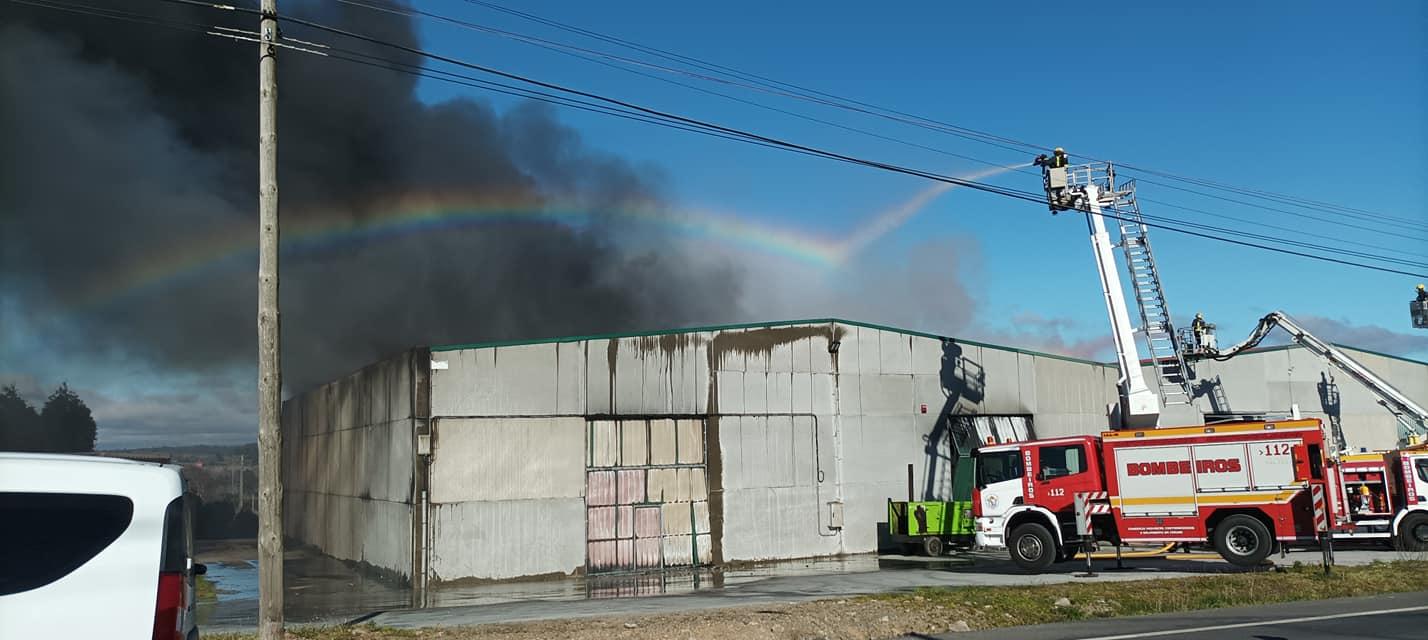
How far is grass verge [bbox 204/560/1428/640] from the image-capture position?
37.4ft

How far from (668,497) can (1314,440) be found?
43.4ft

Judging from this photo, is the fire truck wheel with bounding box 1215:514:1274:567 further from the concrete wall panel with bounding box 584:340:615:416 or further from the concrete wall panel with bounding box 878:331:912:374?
the concrete wall panel with bounding box 584:340:615:416

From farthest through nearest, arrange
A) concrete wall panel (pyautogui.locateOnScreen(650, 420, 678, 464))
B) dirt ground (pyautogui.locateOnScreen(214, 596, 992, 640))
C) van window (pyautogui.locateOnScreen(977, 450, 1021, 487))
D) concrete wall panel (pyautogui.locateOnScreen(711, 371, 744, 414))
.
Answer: concrete wall panel (pyautogui.locateOnScreen(711, 371, 744, 414))
concrete wall panel (pyautogui.locateOnScreen(650, 420, 678, 464))
van window (pyautogui.locateOnScreen(977, 450, 1021, 487))
dirt ground (pyautogui.locateOnScreen(214, 596, 992, 640))

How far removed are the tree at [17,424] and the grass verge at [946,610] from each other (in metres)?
50.0

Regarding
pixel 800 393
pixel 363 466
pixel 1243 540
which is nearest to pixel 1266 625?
pixel 1243 540

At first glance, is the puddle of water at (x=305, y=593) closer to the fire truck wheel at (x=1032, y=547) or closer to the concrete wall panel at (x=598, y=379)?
the concrete wall panel at (x=598, y=379)

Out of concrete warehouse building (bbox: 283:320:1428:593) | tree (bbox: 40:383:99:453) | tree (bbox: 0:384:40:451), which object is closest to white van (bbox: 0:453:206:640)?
concrete warehouse building (bbox: 283:320:1428:593)

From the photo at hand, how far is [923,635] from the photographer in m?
11.5

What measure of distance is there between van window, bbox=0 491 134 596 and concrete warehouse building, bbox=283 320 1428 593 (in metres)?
14.6

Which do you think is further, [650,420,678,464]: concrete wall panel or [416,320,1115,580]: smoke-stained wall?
[650,420,678,464]: concrete wall panel

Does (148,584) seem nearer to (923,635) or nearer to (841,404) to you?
(923,635)

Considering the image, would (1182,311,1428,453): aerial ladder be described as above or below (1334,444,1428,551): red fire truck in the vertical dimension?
above

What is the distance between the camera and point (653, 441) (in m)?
22.4

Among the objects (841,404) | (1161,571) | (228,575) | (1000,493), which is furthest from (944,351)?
(228,575)
